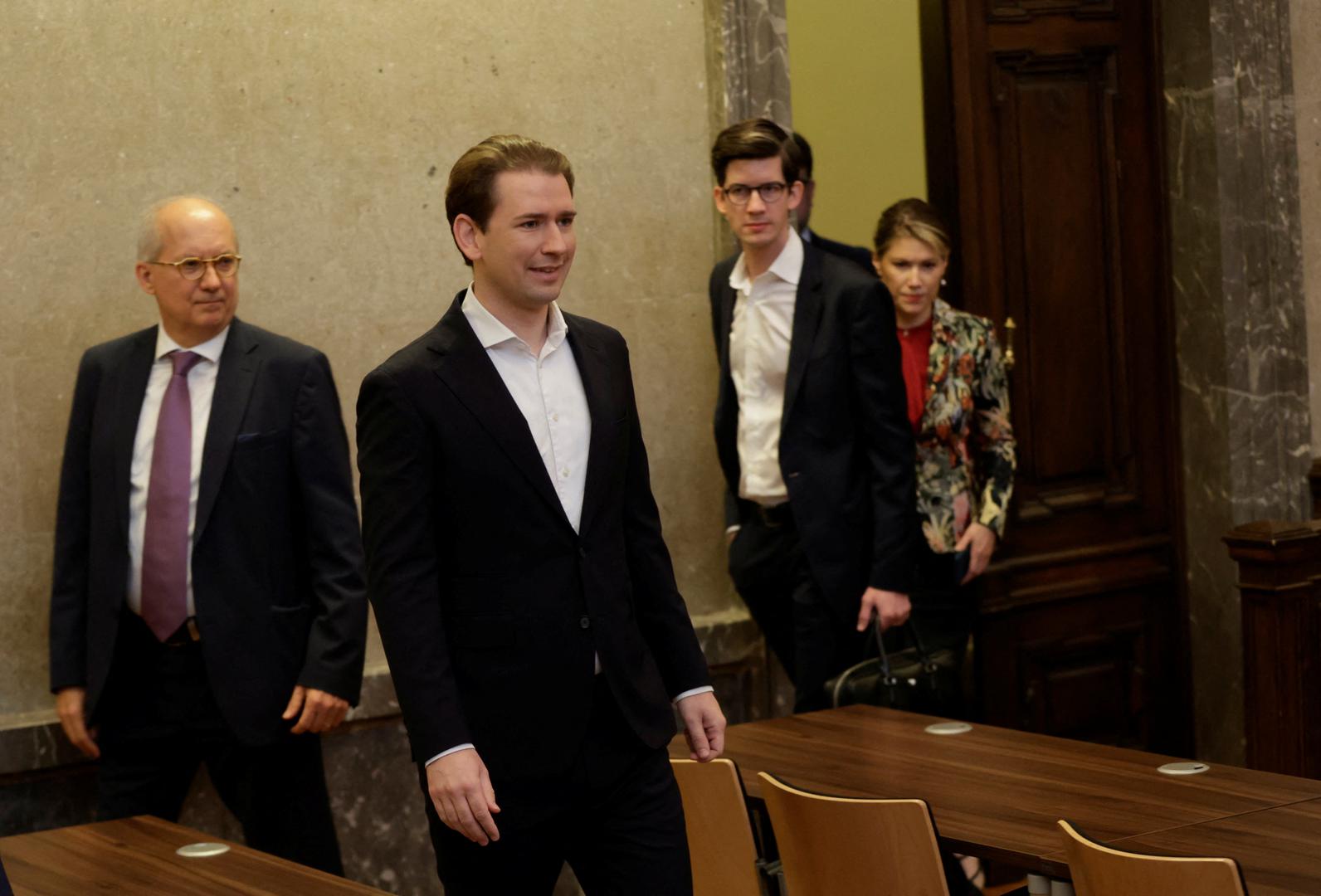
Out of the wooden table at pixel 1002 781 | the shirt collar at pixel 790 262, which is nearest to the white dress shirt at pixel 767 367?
the shirt collar at pixel 790 262

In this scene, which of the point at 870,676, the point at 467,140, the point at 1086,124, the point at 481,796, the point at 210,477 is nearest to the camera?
the point at 481,796

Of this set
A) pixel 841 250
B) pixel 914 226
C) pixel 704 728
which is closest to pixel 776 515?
pixel 841 250

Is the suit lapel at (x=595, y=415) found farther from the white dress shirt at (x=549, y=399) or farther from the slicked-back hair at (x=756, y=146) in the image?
the slicked-back hair at (x=756, y=146)

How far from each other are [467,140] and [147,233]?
Result: 39.1 inches

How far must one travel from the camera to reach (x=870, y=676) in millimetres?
4426

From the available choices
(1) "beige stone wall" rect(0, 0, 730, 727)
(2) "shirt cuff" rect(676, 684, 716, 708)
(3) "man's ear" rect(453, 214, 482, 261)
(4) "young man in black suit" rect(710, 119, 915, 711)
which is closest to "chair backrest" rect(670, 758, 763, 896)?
(2) "shirt cuff" rect(676, 684, 716, 708)

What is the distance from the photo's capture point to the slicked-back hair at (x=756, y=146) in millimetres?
4461

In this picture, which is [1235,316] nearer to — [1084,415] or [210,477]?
[1084,415]

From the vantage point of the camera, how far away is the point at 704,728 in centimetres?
287

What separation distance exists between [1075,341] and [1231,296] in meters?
0.54

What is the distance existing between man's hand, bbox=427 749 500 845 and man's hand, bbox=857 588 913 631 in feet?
6.57

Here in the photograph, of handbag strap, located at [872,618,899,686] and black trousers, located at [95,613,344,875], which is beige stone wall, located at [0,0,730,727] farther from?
handbag strap, located at [872,618,899,686]

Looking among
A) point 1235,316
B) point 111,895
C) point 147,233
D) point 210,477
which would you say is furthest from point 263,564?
point 1235,316

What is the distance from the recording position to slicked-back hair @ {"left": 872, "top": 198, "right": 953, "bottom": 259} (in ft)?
15.8
